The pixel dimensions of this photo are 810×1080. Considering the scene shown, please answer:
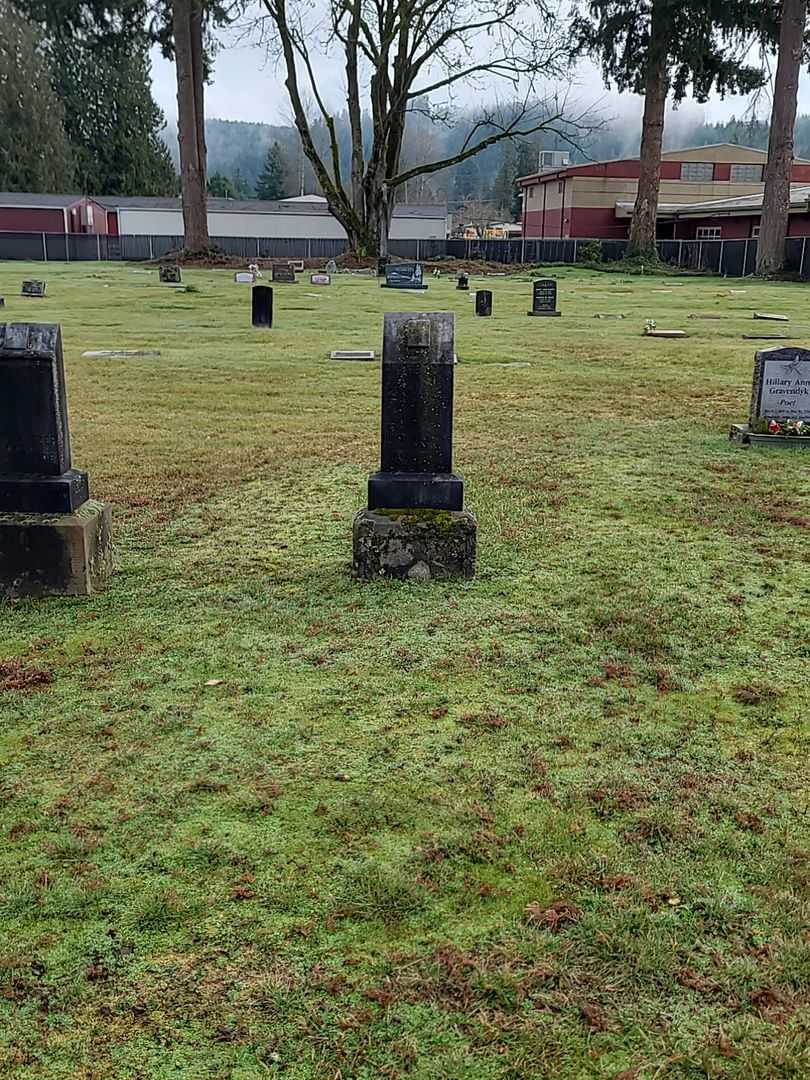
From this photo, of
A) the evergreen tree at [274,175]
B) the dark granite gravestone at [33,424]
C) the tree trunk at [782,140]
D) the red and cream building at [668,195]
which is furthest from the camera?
the evergreen tree at [274,175]

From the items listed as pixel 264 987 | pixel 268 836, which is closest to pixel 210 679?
pixel 268 836

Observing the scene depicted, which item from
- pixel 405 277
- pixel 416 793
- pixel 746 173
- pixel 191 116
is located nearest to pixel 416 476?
pixel 416 793

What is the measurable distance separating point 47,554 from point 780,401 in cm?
588

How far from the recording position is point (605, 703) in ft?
12.0

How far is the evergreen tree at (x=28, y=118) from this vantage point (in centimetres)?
5844

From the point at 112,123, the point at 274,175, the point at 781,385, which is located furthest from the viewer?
the point at 274,175

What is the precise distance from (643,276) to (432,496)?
115 ft

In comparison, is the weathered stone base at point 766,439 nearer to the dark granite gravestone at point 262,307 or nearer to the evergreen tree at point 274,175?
the dark granite gravestone at point 262,307

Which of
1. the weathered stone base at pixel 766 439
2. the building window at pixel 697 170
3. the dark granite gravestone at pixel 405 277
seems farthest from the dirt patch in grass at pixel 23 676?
the building window at pixel 697 170

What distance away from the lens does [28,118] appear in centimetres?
5900

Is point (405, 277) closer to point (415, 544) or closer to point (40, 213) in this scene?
point (415, 544)

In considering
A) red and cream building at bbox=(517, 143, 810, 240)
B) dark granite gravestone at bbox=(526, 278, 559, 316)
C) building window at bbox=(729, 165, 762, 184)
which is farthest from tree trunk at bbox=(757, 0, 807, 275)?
building window at bbox=(729, 165, 762, 184)

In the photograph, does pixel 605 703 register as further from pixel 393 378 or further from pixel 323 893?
pixel 393 378

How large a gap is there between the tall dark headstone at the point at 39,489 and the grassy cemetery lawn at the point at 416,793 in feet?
0.51
